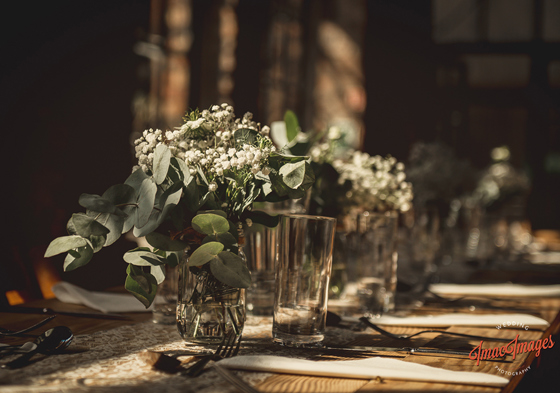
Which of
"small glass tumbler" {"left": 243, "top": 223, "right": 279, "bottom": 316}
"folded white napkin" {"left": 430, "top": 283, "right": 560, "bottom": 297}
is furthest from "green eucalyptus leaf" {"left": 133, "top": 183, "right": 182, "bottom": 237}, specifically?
"folded white napkin" {"left": 430, "top": 283, "right": 560, "bottom": 297}

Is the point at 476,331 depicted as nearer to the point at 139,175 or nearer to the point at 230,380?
the point at 230,380

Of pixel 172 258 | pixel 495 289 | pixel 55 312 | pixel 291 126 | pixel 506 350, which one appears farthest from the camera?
pixel 495 289

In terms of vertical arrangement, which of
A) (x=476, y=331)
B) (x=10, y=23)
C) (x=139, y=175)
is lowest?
(x=476, y=331)

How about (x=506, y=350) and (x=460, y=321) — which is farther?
(x=460, y=321)

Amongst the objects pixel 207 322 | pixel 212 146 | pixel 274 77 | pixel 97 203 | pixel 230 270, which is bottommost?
pixel 207 322

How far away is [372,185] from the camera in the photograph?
1.83m

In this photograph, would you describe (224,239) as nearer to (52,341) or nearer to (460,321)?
(52,341)

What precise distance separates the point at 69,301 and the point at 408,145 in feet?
28.0

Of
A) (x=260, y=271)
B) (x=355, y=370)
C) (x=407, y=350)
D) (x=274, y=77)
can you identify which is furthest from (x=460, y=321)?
(x=274, y=77)

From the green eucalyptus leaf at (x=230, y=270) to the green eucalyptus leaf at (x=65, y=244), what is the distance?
0.22 m

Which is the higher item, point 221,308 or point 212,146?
point 212,146

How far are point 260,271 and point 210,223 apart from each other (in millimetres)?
519

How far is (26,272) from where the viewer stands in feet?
5.30

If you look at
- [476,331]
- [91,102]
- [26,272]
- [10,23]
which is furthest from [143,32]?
[476,331]
